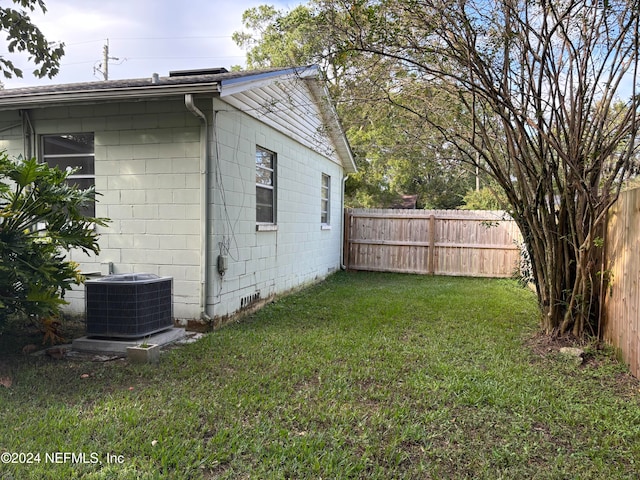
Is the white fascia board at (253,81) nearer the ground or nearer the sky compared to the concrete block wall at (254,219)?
nearer the sky

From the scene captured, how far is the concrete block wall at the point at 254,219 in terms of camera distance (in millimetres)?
5797

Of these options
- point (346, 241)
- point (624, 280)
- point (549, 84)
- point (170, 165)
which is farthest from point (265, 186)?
point (346, 241)

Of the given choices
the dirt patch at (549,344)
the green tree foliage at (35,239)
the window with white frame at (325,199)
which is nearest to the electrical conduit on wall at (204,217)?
the green tree foliage at (35,239)

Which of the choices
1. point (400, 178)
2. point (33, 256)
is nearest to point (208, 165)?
point (33, 256)

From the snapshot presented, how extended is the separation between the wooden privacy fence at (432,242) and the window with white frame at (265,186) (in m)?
5.17

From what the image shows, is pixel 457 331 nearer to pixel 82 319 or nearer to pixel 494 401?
pixel 494 401

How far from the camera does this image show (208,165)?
18.0 feet

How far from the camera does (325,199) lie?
1128cm

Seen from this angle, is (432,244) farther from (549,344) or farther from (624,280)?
(624,280)

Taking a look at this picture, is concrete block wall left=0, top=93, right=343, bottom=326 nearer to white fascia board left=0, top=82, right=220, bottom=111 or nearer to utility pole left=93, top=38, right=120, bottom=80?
white fascia board left=0, top=82, right=220, bottom=111

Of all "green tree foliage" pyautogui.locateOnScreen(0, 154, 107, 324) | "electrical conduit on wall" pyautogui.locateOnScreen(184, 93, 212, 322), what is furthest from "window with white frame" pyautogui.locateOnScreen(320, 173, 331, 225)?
"green tree foliage" pyautogui.locateOnScreen(0, 154, 107, 324)

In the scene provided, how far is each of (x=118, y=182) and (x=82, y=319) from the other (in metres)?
1.97

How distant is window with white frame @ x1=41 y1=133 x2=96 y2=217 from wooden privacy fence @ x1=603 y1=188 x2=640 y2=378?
21.0ft

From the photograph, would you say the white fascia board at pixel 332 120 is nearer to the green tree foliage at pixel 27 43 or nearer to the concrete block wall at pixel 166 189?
the concrete block wall at pixel 166 189
